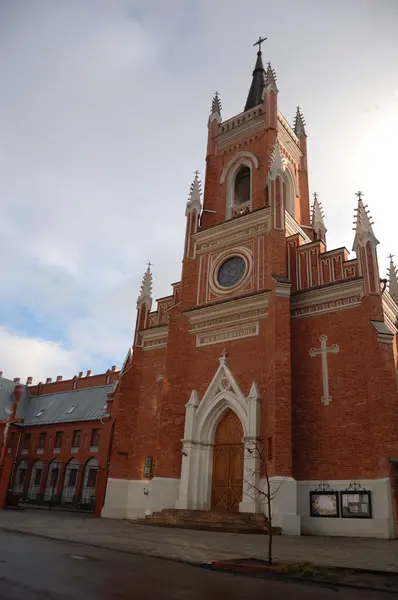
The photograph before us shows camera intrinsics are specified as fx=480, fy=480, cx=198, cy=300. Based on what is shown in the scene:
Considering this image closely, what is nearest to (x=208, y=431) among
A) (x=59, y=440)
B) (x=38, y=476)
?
(x=59, y=440)

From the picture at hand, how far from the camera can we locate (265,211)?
84.2ft

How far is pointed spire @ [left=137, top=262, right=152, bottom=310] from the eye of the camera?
29.8 m

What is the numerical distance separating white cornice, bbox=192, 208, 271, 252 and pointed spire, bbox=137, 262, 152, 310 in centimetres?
404

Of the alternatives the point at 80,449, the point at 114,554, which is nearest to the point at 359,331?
the point at 114,554

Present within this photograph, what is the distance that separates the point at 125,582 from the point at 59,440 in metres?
43.2

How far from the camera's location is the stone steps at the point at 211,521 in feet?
58.7

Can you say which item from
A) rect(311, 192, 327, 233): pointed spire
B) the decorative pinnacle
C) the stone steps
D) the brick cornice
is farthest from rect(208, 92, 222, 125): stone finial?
the stone steps

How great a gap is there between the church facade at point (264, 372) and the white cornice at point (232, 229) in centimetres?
8

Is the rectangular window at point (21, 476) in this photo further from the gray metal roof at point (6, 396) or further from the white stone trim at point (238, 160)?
the white stone trim at point (238, 160)

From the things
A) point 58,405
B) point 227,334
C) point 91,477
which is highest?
point 58,405

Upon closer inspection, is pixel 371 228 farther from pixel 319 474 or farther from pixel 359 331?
pixel 319 474

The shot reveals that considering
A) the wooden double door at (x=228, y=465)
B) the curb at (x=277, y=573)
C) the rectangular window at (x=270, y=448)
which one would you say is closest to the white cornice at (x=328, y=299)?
the wooden double door at (x=228, y=465)

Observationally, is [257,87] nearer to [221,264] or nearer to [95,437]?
[221,264]

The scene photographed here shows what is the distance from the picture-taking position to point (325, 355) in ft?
69.3
